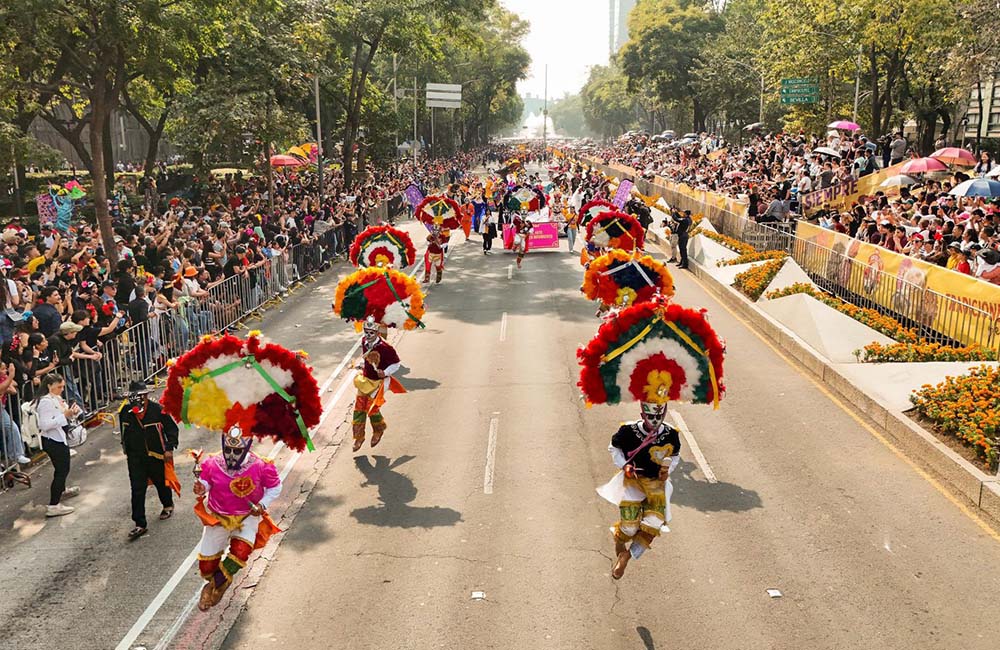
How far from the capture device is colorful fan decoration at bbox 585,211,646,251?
21.2 metres

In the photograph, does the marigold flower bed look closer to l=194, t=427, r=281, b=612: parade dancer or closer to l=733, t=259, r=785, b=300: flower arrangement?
l=733, t=259, r=785, b=300: flower arrangement

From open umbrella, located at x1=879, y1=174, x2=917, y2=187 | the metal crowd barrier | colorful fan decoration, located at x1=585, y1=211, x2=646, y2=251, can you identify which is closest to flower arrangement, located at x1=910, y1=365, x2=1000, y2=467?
the metal crowd barrier

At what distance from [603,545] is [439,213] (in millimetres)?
16964

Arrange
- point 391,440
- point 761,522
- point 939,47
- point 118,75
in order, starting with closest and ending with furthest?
point 761,522
point 391,440
point 118,75
point 939,47

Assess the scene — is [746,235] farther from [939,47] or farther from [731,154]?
[731,154]

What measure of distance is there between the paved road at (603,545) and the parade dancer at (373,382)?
0.41m

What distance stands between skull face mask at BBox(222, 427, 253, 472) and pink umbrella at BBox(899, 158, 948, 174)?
2271 centimetres

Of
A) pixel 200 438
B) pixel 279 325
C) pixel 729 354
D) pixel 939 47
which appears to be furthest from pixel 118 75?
pixel 939 47

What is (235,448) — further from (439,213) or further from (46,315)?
(439,213)

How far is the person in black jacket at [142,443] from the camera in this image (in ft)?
31.5

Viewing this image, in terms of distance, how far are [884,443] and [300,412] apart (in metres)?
7.79

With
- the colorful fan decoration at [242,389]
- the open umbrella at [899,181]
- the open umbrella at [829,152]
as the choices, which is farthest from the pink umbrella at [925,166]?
the colorful fan decoration at [242,389]

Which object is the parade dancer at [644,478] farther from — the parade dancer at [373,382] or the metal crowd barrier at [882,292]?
the metal crowd barrier at [882,292]

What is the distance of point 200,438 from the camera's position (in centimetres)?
1288
